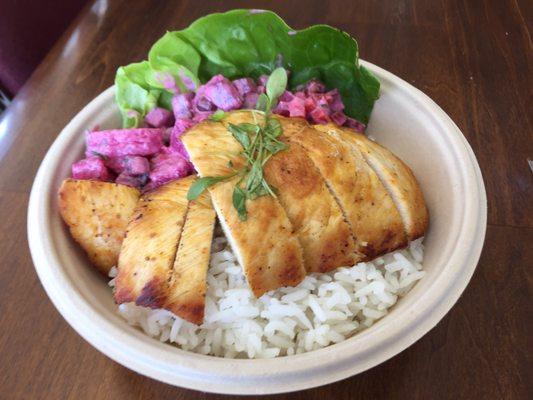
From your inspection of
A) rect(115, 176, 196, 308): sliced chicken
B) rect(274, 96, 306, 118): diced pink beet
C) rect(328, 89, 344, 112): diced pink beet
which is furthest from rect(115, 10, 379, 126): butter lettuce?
rect(115, 176, 196, 308): sliced chicken

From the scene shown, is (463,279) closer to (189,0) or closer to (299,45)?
(299,45)

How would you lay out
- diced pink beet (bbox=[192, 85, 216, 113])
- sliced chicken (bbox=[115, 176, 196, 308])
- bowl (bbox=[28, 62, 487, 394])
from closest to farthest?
bowl (bbox=[28, 62, 487, 394]), sliced chicken (bbox=[115, 176, 196, 308]), diced pink beet (bbox=[192, 85, 216, 113])

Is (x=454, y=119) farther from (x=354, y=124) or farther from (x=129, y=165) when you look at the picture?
(x=129, y=165)

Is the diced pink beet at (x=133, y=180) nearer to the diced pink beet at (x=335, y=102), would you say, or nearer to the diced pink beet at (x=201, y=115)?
the diced pink beet at (x=201, y=115)

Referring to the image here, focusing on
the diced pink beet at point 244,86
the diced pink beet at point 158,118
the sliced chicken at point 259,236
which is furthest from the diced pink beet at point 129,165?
the diced pink beet at point 244,86

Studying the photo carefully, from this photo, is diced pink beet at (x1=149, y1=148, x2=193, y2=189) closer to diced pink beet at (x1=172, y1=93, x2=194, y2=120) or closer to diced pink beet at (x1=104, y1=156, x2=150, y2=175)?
diced pink beet at (x1=104, y1=156, x2=150, y2=175)

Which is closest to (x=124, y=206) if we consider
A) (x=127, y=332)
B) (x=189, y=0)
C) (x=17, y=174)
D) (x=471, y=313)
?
(x=127, y=332)

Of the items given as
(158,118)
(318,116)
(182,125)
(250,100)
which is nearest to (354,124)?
(318,116)
